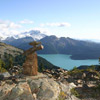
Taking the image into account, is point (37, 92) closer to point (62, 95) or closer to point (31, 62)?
point (62, 95)

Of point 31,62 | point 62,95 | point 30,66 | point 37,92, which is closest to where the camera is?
point 37,92

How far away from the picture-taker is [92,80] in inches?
1364

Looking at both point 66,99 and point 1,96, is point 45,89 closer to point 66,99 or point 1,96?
point 66,99

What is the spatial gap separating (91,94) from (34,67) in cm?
1263

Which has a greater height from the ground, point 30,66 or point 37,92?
point 30,66

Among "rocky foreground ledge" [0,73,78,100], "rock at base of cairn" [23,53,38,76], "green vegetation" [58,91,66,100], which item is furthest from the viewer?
"rock at base of cairn" [23,53,38,76]

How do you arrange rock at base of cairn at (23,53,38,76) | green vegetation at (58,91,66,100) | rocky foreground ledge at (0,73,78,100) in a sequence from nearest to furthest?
1. rocky foreground ledge at (0,73,78,100)
2. green vegetation at (58,91,66,100)
3. rock at base of cairn at (23,53,38,76)

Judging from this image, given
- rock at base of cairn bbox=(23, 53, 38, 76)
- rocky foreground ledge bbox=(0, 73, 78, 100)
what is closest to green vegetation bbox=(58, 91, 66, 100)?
rocky foreground ledge bbox=(0, 73, 78, 100)

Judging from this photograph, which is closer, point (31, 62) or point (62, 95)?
point (62, 95)

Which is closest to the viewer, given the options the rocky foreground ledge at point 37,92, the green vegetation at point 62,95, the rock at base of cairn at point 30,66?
the rocky foreground ledge at point 37,92

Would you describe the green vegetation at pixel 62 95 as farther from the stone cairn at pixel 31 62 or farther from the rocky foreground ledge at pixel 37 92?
the stone cairn at pixel 31 62

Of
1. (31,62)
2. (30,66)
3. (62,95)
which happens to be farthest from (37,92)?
(31,62)

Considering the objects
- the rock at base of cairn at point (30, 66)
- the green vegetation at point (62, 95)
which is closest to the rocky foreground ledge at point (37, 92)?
the green vegetation at point (62, 95)

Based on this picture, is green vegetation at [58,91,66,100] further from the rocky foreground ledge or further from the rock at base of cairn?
the rock at base of cairn
